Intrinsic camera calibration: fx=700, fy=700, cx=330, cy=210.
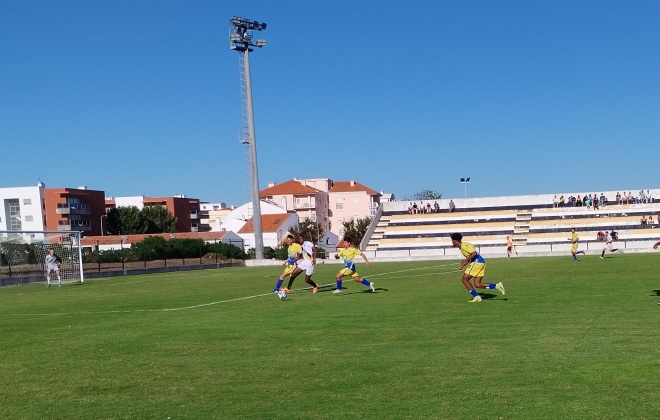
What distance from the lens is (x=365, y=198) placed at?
13800 cm

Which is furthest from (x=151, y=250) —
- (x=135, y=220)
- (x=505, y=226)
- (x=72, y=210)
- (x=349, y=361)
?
(x=72, y=210)

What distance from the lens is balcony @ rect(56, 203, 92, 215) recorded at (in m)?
112

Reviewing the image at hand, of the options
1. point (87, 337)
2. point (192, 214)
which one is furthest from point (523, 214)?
point (192, 214)

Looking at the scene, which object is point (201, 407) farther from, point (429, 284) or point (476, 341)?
point (429, 284)

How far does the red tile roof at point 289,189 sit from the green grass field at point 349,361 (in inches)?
4466

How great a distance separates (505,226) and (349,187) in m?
70.8

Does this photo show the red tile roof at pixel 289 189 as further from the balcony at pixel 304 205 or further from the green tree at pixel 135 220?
the green tree at pixel 135 220

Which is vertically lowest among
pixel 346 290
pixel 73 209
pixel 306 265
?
pixel 346 290

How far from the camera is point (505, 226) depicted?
7212 cm

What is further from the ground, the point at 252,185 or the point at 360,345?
the point at 252,185

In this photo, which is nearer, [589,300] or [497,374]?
[497,374]

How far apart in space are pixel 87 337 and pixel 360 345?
233 inches

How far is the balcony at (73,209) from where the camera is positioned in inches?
4409

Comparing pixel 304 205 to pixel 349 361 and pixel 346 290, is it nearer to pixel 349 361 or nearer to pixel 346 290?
pixel 346 290
